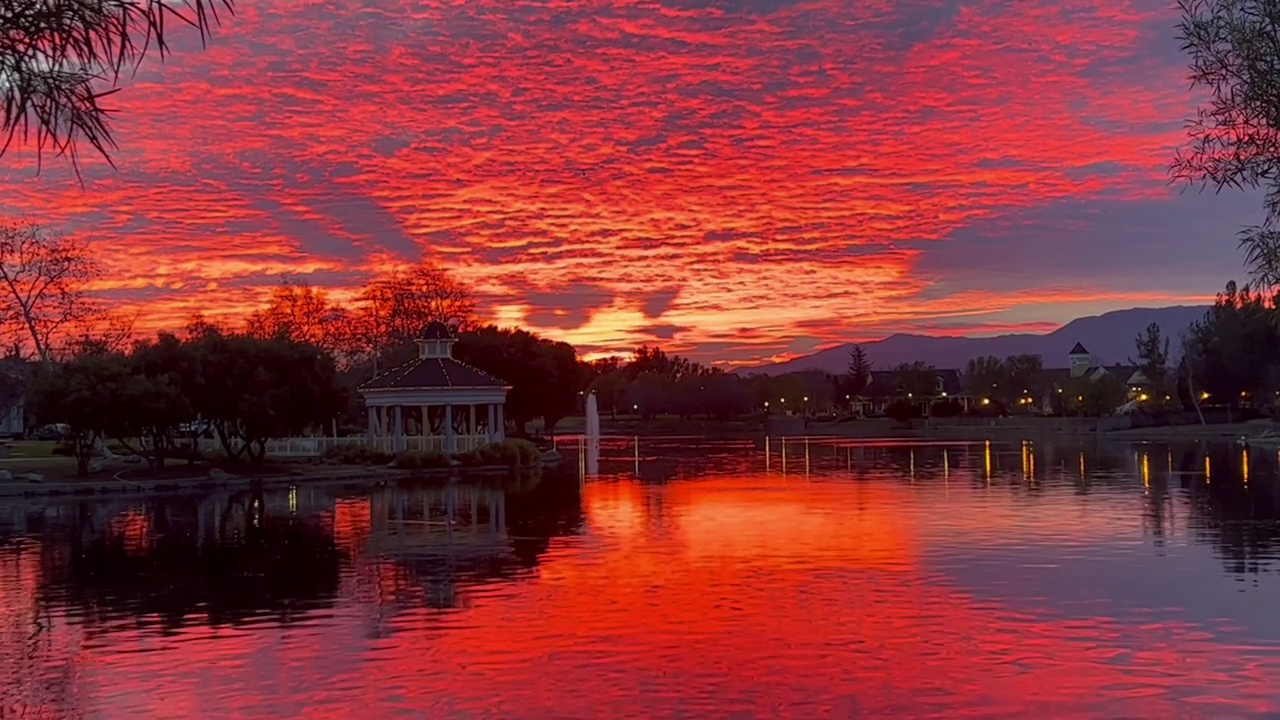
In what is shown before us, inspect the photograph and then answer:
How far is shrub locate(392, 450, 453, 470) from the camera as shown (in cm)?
5403

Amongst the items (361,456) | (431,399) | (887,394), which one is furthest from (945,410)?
(361,456)

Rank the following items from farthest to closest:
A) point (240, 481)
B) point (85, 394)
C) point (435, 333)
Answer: point (435, 333) < point (240, 481) < point (85, 394)

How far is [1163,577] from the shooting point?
19.6 metres

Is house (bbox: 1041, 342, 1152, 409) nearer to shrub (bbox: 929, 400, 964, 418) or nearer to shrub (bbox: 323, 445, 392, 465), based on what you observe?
shrub (bbox: 929, 400, 964, 418)

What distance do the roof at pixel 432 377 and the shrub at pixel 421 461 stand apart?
4697mm

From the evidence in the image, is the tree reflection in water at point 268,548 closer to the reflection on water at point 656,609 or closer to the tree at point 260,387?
the reflection on water at point 656,609

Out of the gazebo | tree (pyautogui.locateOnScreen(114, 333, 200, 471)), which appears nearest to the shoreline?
tree (pyautogui.locateOnScreen(114, 333, 200, 471))

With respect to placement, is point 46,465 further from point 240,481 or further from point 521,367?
point 521,367

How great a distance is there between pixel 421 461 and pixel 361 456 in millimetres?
3642

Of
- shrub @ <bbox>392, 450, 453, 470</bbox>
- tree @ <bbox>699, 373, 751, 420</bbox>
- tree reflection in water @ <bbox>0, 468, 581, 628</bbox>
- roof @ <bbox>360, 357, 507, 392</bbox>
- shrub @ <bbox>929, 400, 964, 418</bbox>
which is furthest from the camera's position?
tree @ <bbox>699, 373, 751, 420</bbox>

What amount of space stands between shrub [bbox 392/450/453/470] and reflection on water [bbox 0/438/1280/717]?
18.9 m

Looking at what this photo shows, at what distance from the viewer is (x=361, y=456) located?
5644 cm

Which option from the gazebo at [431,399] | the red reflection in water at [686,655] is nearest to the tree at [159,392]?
the gazebo at [431,399]

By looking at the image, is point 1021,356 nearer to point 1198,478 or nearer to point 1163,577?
point 1198,478
